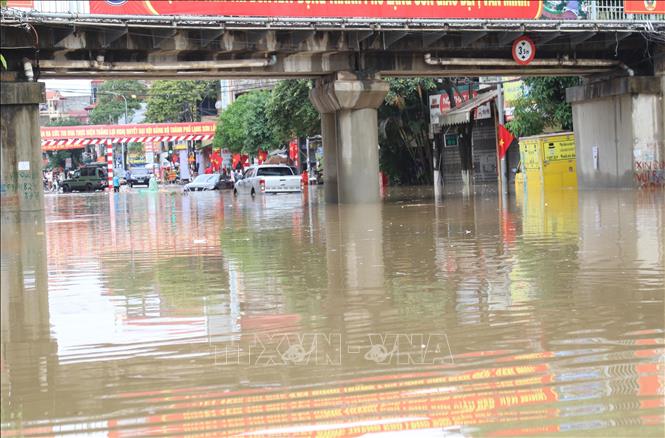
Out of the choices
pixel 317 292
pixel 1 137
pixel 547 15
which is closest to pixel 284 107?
pixel 547 15

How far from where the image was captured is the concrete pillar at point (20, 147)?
88.8 ft

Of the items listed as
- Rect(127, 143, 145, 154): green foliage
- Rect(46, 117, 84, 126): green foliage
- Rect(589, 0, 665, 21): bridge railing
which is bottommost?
Rect(589, 0, 665, 21): bridge railing

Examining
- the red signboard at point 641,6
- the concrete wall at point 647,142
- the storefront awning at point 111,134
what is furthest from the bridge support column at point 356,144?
the storefront awning at point 111,134

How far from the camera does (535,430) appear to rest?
217 inches

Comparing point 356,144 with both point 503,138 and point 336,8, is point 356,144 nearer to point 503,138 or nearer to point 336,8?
point 336,8

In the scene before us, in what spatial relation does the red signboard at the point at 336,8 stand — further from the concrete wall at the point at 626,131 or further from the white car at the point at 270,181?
the white car at the point at 270,181

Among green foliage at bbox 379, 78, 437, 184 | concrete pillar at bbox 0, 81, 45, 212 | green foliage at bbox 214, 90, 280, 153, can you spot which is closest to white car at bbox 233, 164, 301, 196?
green foliage at bbox 379, 78, 437, 184

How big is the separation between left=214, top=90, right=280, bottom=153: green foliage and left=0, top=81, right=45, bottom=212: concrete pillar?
38946mm

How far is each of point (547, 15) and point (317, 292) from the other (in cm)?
2330

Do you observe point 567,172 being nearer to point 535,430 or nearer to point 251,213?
point 251,213

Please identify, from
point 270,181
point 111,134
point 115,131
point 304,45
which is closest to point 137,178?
point 115,131

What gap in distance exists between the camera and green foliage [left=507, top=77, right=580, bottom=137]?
42.6 m

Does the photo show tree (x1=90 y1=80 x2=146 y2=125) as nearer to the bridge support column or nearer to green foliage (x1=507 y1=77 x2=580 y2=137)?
green foliage (x1=507 y1=77 x2=580 y2=137)

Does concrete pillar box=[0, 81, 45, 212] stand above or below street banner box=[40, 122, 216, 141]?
below
